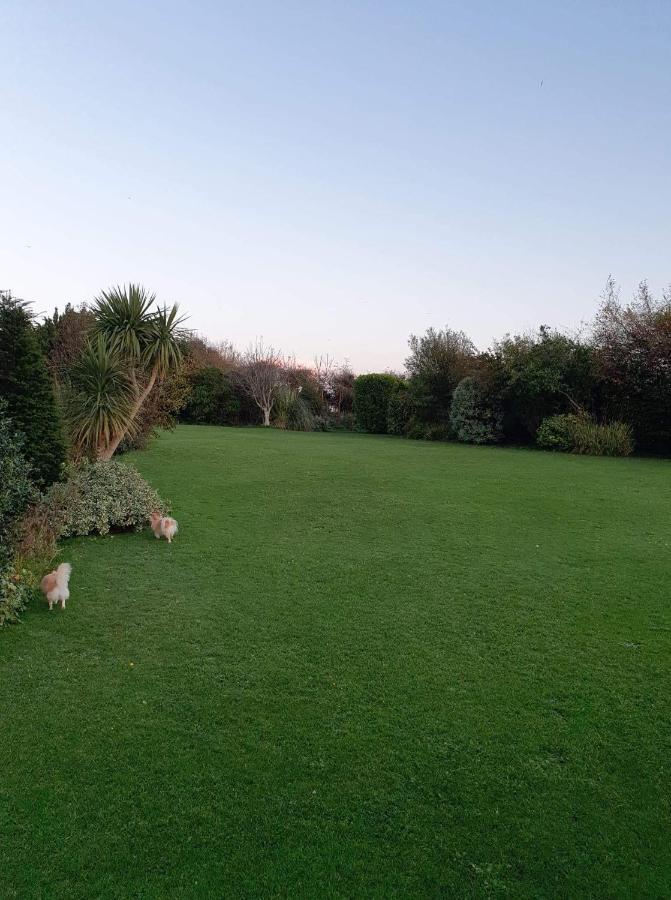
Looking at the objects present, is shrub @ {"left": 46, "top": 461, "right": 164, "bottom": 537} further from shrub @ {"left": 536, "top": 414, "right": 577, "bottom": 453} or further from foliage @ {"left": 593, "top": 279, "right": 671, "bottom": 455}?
foliage @ {"left": 593, "top": 279, "right": 671, "bottom": 455}

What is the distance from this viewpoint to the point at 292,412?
31438 mm

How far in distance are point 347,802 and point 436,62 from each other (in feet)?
47.5

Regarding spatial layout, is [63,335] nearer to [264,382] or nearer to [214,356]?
[264,382]

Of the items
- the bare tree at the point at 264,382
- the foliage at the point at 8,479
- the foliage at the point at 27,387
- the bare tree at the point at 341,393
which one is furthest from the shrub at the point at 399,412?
the foliage at the point at 8,479

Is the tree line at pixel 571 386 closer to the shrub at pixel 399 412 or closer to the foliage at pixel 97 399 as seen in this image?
the shrub at pixel 399 412

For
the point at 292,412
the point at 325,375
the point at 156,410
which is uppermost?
the point at 325,375

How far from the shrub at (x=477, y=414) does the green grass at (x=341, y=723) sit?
14.5 m

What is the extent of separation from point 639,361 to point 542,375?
2.97 metres

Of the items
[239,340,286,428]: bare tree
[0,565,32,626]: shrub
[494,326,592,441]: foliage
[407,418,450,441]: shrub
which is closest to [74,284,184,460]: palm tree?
[0,565,32,626]: shrub

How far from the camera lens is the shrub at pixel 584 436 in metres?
17.2

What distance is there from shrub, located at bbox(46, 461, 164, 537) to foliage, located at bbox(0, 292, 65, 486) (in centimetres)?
39

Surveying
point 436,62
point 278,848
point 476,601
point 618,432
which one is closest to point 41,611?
point 278,848

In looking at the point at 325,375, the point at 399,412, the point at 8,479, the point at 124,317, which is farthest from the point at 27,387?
the point at 325,375

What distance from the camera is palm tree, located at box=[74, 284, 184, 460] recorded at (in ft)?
30.6
